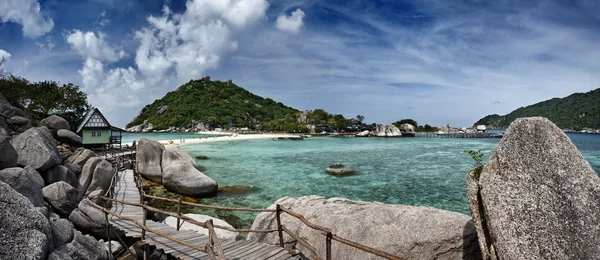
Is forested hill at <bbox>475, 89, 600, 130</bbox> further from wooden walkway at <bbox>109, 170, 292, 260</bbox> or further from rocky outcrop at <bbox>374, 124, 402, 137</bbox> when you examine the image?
wooden walkway at <bbox>109, 170, 292, 260</bbox>

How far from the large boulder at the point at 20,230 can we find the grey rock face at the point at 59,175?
323 inches

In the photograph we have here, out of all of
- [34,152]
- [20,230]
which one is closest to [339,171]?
[34,152]

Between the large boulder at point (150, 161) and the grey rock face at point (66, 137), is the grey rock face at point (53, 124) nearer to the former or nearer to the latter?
the grey rock face at point (66, 137)

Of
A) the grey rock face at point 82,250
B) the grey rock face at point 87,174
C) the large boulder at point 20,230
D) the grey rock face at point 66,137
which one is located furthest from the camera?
the grey rock face at point 66,137

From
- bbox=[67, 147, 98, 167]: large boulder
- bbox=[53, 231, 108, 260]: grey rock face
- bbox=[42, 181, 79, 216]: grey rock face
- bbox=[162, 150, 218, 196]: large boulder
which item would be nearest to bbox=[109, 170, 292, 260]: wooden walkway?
bbox=[53, 231, 108, 260]: grey rock face

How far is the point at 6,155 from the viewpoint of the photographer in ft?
36.8

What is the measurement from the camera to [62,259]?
6.87 meters

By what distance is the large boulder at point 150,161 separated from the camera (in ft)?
63.7

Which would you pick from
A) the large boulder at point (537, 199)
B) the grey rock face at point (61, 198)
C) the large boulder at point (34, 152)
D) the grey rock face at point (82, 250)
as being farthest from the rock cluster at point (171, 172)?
the large boulder at point (537, 199)

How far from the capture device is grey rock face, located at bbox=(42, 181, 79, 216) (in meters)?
10.6

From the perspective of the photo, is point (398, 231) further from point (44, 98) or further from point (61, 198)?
point (44, 98)

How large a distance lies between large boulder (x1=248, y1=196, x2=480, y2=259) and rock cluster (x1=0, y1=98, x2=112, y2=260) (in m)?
5.68

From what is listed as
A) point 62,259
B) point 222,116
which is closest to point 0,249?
point 62,259

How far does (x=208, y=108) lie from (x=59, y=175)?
438ft
